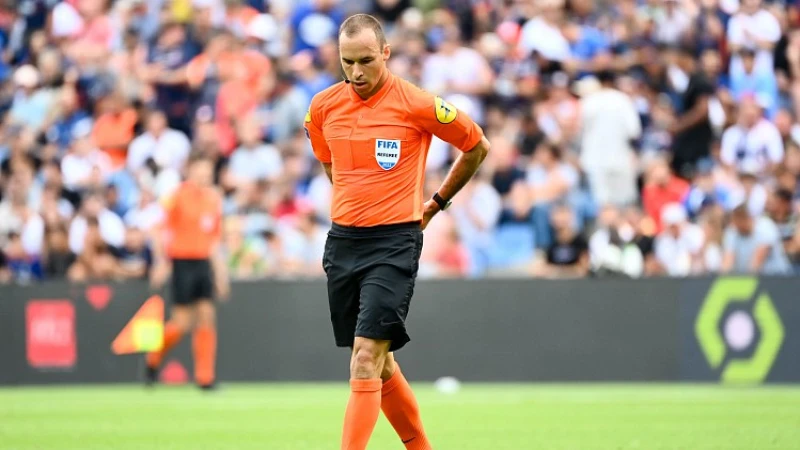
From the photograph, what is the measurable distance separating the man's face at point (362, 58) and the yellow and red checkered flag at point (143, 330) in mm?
10131

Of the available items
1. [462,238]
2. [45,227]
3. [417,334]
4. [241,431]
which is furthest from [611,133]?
[241,431]

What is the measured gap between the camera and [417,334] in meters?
16.7

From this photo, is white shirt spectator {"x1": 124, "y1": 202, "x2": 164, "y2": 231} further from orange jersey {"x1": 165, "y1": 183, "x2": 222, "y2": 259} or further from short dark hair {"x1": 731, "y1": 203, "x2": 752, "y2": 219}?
short dark hair {"x1": 731, "y1": 203, "x2": 752, "y2": 219}

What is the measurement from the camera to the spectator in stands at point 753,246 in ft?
53.8

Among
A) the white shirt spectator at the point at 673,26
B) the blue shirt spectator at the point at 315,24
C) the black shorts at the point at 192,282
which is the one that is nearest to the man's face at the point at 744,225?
the white shirt spectator at the point at 673,26

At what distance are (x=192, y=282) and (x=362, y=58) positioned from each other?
29.5 ft

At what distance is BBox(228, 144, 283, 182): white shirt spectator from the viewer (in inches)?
750

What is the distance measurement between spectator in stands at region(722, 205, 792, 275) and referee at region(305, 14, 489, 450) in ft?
31.7

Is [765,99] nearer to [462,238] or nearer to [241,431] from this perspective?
[462,238]

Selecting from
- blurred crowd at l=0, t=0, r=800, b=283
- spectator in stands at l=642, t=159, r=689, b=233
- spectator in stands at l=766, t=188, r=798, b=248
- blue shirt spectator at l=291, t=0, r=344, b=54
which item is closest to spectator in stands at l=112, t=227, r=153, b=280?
blurred crowd at l=0, t=0, r=800, b=283

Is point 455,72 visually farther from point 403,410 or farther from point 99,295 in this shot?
point 403,410

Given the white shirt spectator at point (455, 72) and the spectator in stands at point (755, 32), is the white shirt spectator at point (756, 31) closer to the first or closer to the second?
the spectator in stands at point (755, 32)

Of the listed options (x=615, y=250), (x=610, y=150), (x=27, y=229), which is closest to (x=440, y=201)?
(x=615, y=250)

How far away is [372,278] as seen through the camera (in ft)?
23.4
